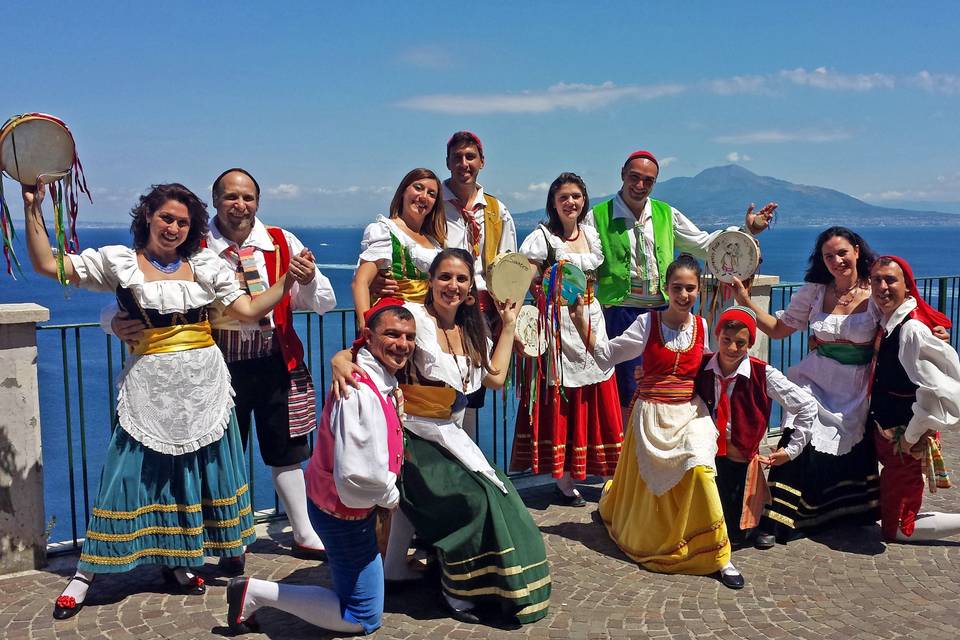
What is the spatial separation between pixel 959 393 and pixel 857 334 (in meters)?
0.56

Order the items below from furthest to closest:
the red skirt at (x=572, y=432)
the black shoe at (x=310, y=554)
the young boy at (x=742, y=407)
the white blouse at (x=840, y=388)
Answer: the red skirt at (x=572, y=432), the white blouse at (x=840, y=388), the black shoe at (x=310, y=554), the young boy at (x=742, y=407)

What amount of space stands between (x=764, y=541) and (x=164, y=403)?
302 cm

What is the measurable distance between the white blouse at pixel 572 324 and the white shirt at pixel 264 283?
1.20 m

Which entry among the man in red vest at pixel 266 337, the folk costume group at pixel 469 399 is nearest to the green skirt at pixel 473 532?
the folk costume group at pixel 469 399

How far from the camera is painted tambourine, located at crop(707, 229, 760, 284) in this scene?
473 cm

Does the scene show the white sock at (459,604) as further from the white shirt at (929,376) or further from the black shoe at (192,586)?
the white shirt at (929,376)

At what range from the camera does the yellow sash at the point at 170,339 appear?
3.71 metres

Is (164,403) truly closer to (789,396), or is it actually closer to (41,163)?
(41,163)

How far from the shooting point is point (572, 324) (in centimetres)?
491

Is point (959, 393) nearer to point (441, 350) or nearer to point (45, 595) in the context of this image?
point (441, 350)

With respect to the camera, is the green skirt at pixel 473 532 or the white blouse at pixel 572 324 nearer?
the green skirt at pixel 473 532

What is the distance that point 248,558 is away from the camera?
4.41 metres

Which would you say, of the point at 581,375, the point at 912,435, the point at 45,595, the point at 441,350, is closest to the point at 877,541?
the point at 912,435

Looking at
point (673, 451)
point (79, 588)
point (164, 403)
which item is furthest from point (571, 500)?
point (79, 588)
